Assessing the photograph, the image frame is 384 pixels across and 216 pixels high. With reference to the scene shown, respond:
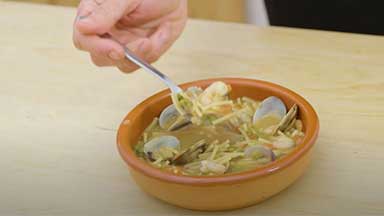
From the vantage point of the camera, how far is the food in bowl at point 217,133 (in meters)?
0.81

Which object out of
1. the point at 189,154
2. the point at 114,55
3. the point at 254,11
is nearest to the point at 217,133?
the point at 189,154

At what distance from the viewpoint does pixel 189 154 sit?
2.71 ft

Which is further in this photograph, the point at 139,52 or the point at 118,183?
the point at 139,52

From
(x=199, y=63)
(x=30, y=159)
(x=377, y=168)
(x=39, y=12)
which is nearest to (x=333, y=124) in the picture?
(x=377, y=168)

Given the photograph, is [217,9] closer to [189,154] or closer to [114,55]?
[114,55]

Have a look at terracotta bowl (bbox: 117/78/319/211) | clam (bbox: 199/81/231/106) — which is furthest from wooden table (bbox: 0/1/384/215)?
clam (bbox: 199/81/231/106)

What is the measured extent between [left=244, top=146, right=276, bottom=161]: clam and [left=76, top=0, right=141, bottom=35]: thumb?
0.26m

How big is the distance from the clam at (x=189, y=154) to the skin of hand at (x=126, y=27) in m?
0.18

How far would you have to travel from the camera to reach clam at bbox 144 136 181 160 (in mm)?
836

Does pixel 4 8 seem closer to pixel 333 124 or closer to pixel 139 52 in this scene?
pixel 139 52

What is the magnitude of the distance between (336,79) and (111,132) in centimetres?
34

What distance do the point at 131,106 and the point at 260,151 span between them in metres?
0.28

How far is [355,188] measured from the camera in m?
0.83

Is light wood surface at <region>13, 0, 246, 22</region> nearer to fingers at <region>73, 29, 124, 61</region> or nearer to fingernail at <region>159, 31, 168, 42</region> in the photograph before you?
fingernail at <region>159, 31, 168, 42</region>
